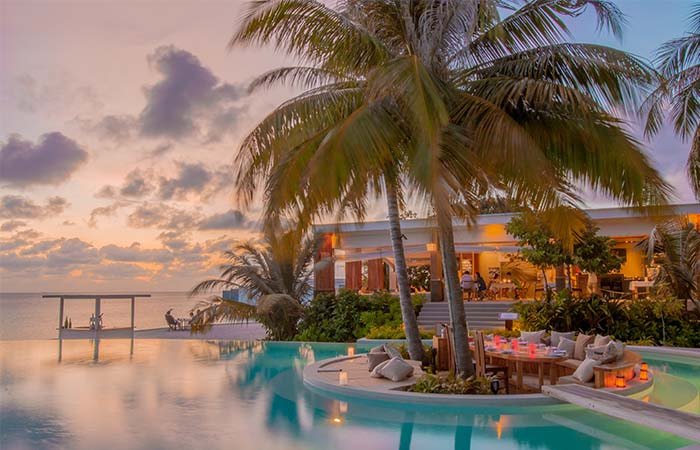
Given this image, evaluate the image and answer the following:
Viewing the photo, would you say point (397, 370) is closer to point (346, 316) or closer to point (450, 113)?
point (450, 113)

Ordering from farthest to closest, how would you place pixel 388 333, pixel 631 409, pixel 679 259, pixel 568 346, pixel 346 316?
pixel 346 316
pixel 388 333
pixel 679 259
pixel 568 346
pixel 631 409

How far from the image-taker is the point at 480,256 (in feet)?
92.6

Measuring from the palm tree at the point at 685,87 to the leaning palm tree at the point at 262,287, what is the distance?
1218cm

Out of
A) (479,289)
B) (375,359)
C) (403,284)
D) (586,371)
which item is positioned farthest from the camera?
(479,289)

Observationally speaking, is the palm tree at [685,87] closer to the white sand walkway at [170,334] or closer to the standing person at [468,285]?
the standing person at [468,285]

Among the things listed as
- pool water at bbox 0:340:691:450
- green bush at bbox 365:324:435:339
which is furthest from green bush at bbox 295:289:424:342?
pool water at bbox 0:340:691:450

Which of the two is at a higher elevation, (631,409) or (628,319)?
(628,319)

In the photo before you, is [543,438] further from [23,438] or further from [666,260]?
[666,260]

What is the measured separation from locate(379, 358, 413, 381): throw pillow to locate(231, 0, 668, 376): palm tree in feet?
4.11

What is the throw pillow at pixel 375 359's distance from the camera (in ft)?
39.9

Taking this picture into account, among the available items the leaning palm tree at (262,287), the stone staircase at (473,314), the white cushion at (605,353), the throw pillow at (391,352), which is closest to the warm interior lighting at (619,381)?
the white cushion at (605,353)

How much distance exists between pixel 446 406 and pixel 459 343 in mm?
1019

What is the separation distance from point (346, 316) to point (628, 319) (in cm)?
853

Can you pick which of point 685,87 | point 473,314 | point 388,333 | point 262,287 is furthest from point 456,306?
point 262,287
